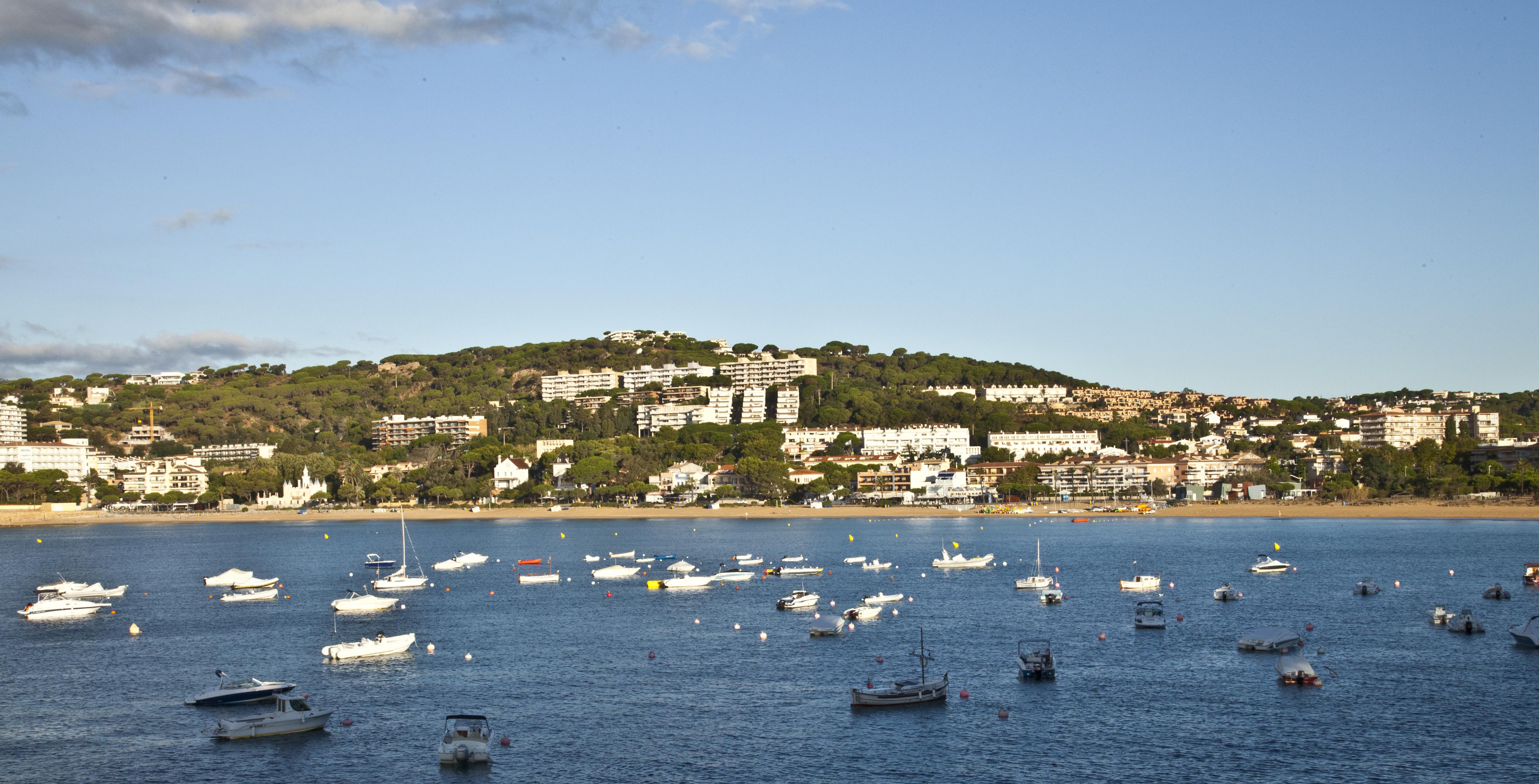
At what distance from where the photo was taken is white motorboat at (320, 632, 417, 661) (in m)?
38.8

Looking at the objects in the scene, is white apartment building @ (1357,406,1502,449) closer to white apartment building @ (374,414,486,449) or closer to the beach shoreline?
the beach shoreline

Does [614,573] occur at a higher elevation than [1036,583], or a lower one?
lower

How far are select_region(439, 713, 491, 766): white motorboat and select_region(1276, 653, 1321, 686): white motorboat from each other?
2035 centimetres

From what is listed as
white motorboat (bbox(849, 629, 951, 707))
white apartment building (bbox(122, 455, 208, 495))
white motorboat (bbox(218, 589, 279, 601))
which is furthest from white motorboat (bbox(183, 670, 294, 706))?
white apartment building (bbox(122, 455, 208, 495))

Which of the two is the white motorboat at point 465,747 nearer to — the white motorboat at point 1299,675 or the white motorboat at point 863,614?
the white motorboat at point 1299,675

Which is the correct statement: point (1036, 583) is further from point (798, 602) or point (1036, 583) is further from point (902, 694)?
point (902, 694)

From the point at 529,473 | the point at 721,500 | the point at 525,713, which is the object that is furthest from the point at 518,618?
the point at 529,473

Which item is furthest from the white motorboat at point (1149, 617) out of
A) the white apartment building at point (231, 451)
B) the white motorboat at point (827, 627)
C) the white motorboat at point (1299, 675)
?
the white apartment building at point (231, 451)

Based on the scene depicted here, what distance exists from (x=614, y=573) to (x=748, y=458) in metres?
75.2

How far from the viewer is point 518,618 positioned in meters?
48.7

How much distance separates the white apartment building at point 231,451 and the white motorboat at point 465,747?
16066 centimetres

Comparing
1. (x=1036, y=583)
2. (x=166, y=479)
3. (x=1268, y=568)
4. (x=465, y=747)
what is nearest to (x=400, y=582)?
(x=1036, y=583)

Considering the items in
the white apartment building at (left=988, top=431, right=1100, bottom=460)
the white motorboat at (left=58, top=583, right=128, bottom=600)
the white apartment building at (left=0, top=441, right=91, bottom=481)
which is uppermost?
the white apartment building at (left=988, top=431, right=1100, bottom=460)

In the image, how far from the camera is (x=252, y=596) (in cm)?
5716
